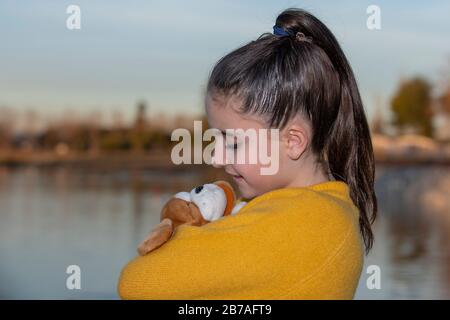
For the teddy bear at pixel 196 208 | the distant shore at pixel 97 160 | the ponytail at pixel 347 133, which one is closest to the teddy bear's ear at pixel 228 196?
the teddy bear at pixel 196 208

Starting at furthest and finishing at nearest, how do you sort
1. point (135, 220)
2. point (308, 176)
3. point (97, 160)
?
point (97, 160), point (135, 220), point (308, 176)

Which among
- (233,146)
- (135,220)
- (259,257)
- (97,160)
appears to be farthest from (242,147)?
(97,160)

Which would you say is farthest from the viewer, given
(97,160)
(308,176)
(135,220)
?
(97,160)

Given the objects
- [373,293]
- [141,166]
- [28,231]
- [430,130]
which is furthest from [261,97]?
[141,166]

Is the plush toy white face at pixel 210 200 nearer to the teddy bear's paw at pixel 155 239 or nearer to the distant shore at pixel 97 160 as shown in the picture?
the teddy bear's paw at pixel 155 239

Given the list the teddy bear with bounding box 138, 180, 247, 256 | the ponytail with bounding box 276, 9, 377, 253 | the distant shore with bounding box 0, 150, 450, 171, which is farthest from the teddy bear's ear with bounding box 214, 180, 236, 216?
the distant shore with bounding box 0, 150, 450, 171

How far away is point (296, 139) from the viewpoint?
0.93 m

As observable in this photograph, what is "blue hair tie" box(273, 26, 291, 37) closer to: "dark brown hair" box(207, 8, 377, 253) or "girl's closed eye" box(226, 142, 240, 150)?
"dark brown hair" box(207, 8, 377, 253)

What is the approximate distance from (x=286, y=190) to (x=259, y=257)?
0.10 meters

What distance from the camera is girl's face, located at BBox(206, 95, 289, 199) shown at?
3.01 feet

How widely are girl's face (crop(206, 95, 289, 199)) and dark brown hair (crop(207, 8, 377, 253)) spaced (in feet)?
0.04

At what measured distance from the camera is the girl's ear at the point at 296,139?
92 centimetres

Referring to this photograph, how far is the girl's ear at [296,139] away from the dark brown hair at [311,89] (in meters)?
0.01

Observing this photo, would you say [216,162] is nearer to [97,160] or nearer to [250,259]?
[250,259]
